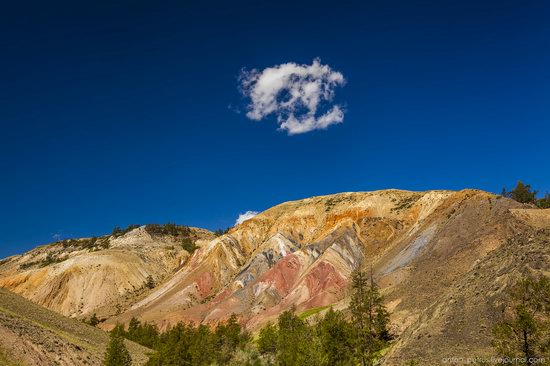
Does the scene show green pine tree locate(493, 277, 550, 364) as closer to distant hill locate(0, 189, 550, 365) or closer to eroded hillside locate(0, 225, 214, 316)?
distant hill locate(0, 189, 550, 365)

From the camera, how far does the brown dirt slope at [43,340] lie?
39062mm

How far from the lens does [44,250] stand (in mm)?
185125

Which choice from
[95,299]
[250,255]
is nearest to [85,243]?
[95,299]

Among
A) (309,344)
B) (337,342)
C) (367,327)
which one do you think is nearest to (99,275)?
(337,342)

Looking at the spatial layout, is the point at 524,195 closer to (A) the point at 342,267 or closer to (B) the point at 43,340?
(A) the point at 342,267

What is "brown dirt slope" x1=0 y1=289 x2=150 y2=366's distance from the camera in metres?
39.1

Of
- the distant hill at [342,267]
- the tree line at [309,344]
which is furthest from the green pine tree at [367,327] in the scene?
the distant hill at [342,267]

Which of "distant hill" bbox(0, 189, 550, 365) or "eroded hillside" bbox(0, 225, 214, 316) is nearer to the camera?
"distant hill" bbox(0, 189, 550, 365)

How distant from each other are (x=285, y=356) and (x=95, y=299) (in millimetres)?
98851

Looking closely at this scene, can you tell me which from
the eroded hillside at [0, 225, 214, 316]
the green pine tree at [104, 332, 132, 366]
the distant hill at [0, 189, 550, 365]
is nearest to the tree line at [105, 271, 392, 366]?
the green pine tree at [104, 332, 132, 366]

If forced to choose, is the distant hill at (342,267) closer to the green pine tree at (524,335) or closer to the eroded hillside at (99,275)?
the eroded hillside at (99,275)

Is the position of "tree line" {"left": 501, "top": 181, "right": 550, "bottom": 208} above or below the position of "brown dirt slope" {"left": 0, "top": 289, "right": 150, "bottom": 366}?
above

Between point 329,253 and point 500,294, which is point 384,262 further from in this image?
point 500,294

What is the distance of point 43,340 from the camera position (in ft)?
148
